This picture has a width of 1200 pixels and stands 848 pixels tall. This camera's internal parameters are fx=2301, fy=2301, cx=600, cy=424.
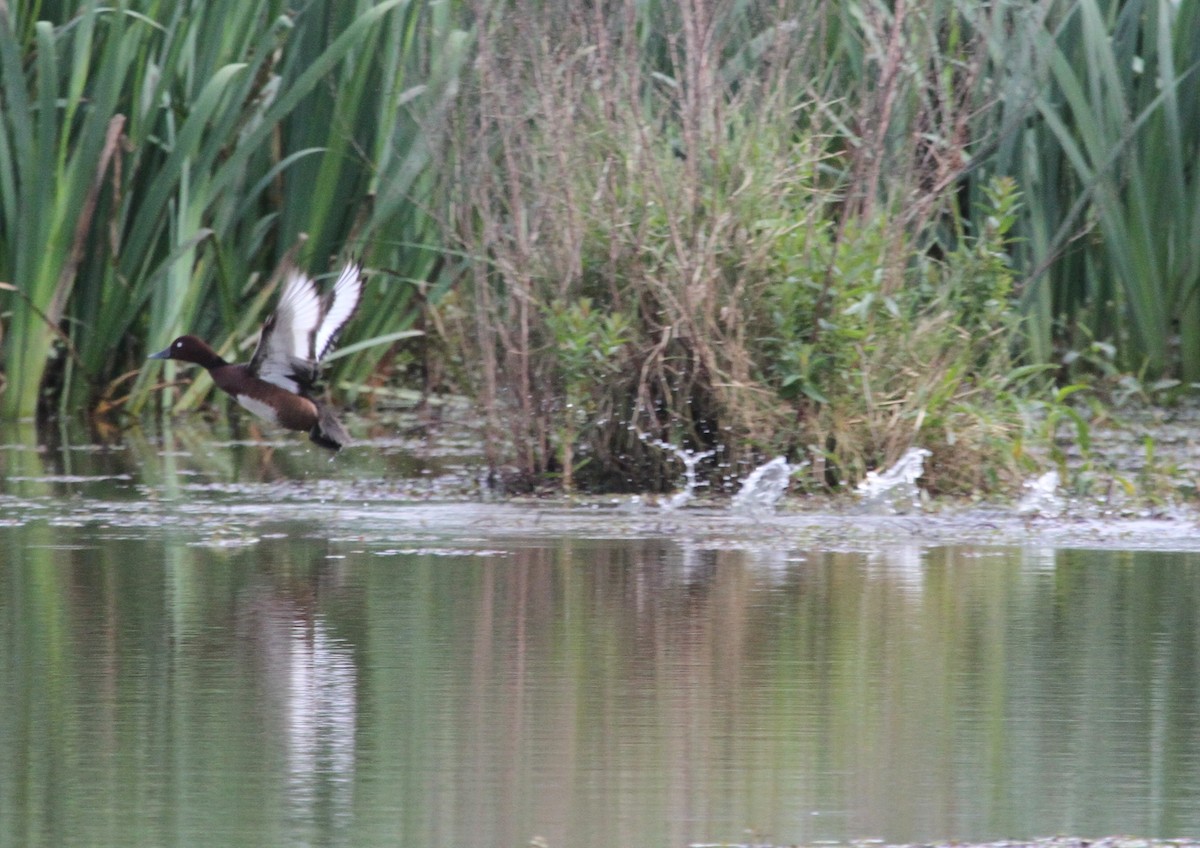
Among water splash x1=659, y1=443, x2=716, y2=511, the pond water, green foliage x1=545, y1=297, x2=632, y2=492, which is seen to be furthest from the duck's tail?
water splash x1=659, y1=443, x2=716, y2=511

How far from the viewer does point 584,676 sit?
198 inches

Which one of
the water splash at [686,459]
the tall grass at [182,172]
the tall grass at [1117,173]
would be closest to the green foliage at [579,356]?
the water splash at [686,459]

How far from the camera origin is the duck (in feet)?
26.2

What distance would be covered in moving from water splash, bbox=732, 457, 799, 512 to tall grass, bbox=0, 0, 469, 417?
314 cm

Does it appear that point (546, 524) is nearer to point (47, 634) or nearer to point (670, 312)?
point (670, 312)

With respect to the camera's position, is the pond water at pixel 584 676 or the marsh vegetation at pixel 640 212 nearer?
the pond water at pixel 584 676

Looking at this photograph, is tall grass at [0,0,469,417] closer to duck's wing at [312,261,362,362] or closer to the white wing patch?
duck's wing at [312,261,362,362]

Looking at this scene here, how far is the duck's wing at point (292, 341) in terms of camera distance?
310 inches

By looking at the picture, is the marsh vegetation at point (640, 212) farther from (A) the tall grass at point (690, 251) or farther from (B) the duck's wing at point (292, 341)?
(B) the duck's wing at point (292, 341)

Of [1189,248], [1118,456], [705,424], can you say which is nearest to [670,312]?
[705,424]

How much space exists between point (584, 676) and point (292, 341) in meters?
3.28

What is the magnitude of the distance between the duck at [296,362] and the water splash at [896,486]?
6.35 feet

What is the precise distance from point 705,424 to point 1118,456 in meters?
2.17

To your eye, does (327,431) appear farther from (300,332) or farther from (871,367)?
(871,367)
